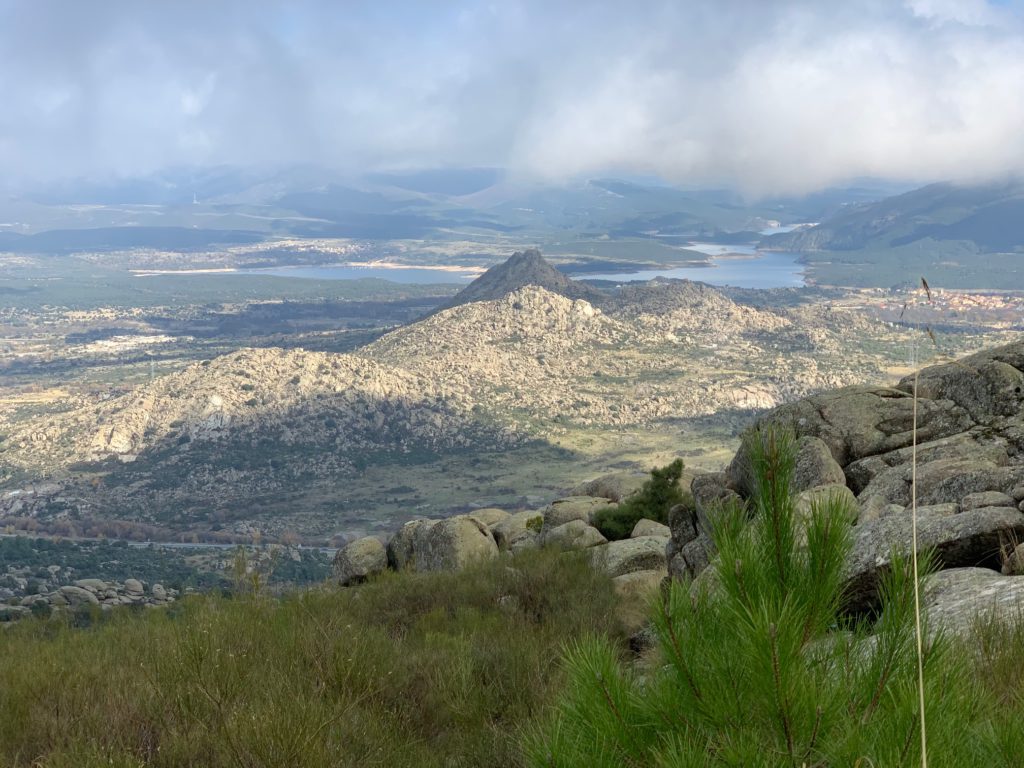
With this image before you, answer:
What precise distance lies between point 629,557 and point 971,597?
10.0m

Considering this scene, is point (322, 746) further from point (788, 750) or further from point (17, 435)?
point (17, 435)

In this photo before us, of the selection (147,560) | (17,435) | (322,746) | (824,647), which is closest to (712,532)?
(824,647)

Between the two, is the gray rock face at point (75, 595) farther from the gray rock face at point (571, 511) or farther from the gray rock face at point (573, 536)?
the gray rock face at point (573, 536)

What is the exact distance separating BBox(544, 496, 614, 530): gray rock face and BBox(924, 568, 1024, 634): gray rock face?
1560cm

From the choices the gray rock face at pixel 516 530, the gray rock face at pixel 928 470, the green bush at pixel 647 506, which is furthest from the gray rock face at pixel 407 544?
the gray rock face at pixel 928 470

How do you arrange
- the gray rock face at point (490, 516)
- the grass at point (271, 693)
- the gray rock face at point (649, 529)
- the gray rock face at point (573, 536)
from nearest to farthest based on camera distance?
the grass at point (271, 693) < the gray rock face at point (573, 536) < the gray rock face at point (649, 529) < the gray rock face at point (490, 516)

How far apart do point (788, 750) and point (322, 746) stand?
3.42 metres

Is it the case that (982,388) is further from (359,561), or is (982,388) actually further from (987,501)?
(359,561)

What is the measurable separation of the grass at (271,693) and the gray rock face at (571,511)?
41.3 ft

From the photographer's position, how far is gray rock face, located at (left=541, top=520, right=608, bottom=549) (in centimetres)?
1788

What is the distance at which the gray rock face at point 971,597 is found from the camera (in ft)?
15.6

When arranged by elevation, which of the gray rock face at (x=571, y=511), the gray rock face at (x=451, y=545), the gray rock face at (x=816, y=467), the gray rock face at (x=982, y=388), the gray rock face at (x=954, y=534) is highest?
the gray rock face at (x=982, y=388)

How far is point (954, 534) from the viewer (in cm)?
721

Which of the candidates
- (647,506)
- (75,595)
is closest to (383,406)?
(75,595)
